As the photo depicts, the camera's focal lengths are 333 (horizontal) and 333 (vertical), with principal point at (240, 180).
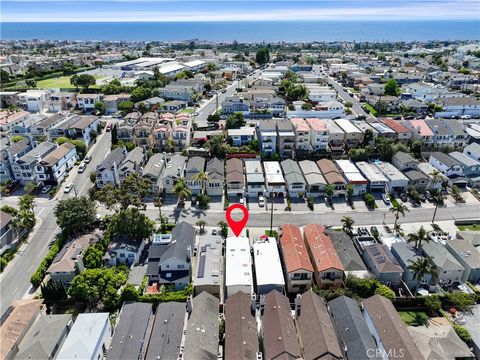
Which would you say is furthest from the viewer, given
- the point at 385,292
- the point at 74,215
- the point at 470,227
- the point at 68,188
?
the point at 68,188

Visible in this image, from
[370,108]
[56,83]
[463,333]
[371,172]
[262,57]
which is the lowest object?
[463,333]

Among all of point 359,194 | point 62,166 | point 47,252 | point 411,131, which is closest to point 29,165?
point 62,166

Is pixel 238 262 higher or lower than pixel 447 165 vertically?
lower

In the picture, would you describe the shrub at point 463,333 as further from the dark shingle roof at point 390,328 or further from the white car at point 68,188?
the white car at point 68,188

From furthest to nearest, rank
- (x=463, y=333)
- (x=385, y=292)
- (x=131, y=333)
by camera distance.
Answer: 1. (x=385, y=292)
2. (x=463, y=333)
3. (x=131, y=333)

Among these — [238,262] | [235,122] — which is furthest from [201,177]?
[235,122]

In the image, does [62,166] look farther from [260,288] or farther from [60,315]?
[260,288]

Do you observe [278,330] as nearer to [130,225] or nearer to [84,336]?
[84,336]

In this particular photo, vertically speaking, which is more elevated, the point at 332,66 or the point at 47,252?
the point at 332,66

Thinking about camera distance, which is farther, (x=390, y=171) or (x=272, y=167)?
(x=272, y=167)
